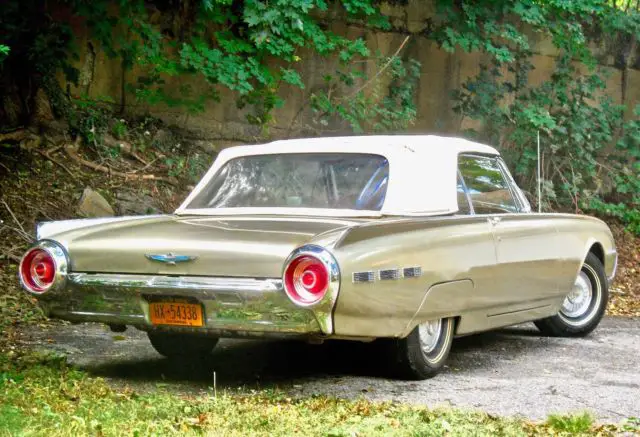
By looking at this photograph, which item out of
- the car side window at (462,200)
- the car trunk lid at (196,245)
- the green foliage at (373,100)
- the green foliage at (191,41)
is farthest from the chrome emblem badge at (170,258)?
the green foliage at (373,100)

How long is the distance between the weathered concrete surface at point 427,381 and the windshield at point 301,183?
902 millimetres

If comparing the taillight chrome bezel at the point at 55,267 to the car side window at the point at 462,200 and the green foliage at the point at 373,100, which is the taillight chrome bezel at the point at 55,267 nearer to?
the car side window at the point at 462,200

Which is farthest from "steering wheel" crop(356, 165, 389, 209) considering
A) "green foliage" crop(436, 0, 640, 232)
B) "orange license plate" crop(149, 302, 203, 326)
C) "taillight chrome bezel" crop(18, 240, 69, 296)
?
"green foliage" crop(436, 0, 640, 232)

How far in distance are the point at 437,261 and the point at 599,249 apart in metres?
2.82

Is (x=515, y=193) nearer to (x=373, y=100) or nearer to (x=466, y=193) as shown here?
(x=466, y=193)

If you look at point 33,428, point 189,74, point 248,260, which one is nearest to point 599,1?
point 189,74

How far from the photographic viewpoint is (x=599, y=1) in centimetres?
1234

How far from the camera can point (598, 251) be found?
8375 mm

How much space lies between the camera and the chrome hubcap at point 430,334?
623 centimetres

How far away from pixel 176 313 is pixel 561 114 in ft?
30.7

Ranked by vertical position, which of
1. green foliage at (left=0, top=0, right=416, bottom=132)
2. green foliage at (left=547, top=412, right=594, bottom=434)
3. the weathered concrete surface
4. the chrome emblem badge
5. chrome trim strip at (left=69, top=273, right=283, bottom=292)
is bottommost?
the weathered concrete surface

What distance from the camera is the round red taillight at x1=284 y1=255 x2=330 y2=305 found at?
525 cm

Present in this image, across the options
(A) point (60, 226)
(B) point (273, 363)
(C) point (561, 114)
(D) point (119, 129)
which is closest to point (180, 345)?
(B) point (273, 363)

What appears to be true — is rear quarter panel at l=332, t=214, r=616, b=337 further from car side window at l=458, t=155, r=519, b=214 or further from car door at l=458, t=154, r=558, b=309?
car side window at l=458, t=155, r=519, b=214
